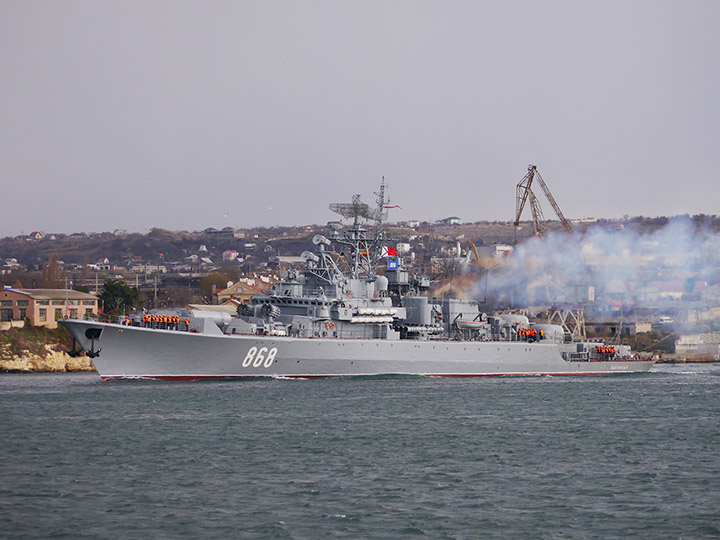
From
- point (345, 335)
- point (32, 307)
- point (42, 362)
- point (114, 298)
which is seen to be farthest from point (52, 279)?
point (345, 335)

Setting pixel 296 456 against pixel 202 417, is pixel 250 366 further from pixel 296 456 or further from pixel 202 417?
pixel 296 456

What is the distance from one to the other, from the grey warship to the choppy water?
7.75 feet

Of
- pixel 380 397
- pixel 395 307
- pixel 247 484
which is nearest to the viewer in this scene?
pixel 247 484

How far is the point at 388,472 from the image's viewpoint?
1054 inches

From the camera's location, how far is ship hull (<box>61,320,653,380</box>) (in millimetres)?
46625

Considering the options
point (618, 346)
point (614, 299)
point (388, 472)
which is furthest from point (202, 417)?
point (614, 299)

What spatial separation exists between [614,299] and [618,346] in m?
30.7

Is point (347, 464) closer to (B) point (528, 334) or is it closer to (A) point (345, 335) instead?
(A) point (345, 335)

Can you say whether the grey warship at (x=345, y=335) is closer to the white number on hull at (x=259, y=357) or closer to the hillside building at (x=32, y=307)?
the white number on hull at (x=259, y=357)

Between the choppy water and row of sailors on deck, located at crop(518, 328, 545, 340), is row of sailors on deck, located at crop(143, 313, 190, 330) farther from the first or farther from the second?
row of sailors on deck, located at crop(518, 328, 545, 340)

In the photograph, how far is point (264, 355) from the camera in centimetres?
4947

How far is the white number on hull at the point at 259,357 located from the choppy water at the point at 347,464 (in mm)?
2966

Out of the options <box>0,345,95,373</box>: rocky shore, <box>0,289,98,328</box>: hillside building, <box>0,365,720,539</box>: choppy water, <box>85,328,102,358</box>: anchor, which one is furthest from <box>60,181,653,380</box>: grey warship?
<box>0,289,98,328</box>: hillside building

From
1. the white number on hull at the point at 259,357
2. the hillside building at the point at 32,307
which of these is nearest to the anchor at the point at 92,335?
the white number on hull at the point at 259,357
